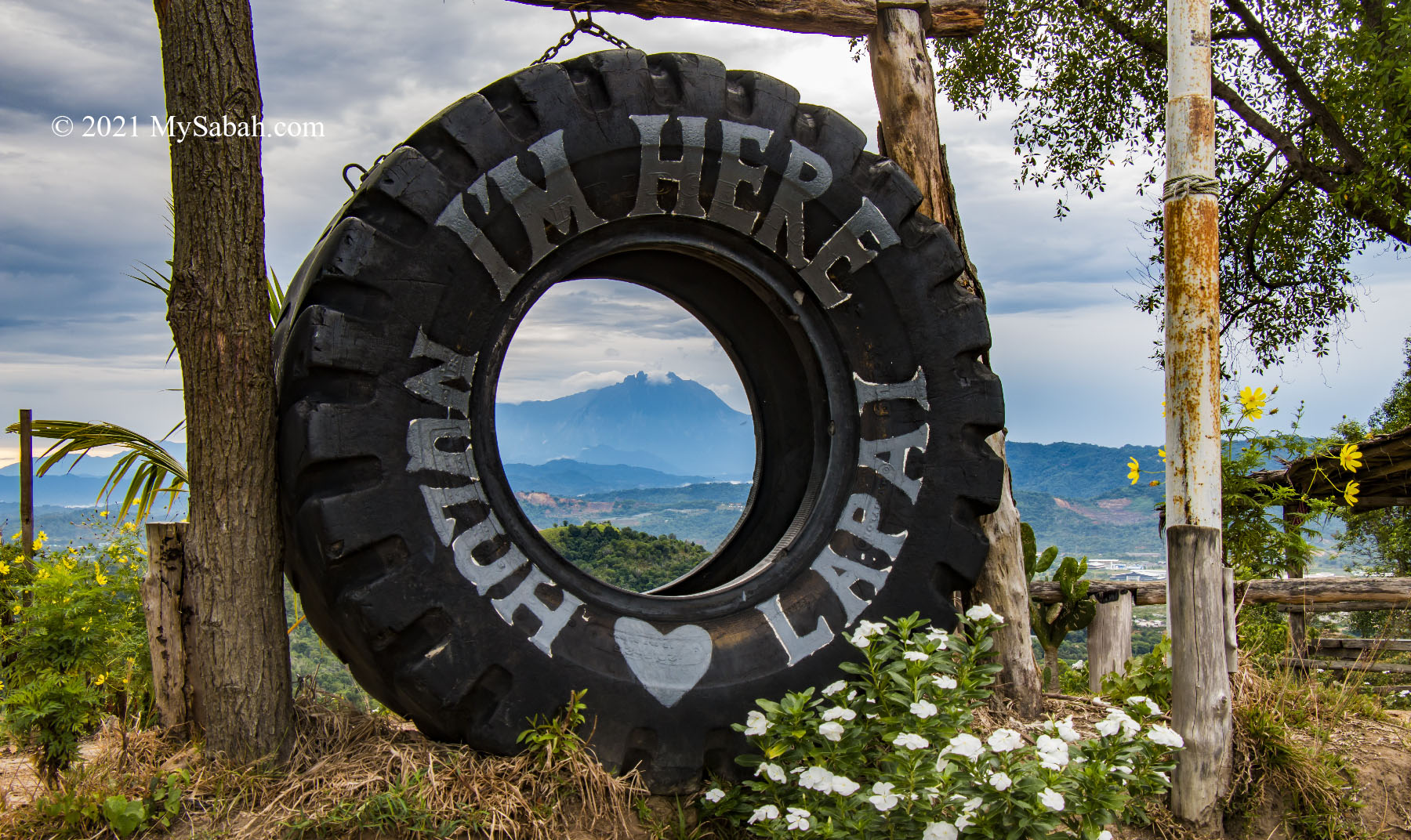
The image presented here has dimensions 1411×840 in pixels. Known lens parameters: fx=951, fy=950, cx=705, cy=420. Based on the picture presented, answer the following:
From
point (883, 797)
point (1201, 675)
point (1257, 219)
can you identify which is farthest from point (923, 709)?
point (1257, 219)

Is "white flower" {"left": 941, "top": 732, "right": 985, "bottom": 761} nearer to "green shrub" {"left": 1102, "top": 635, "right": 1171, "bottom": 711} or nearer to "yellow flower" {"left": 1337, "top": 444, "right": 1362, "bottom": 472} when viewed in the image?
"green shrub" {"left": 1102, "top": 635, "right": 1171, "bottom": 711}

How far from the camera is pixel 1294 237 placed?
998 cm

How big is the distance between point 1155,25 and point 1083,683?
7.17 m

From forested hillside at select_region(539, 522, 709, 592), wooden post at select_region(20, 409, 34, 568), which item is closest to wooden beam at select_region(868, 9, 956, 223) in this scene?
forested hillside at select_region(539, 522, 709, 592)

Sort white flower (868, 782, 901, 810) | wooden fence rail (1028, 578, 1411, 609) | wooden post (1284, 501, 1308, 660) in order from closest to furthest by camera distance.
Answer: white flower (868, 782, 901, 810) < wooden fence rail (1028, 578, 1411, 609) < wooden post (1284, 501, 1308, 660)

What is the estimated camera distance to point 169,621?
3021 mm

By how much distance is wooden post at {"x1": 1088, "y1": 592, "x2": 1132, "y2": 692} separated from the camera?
5.12 m

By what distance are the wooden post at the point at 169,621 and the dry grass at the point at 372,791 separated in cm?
10

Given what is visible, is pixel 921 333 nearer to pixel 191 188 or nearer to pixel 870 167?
pixel 870 167

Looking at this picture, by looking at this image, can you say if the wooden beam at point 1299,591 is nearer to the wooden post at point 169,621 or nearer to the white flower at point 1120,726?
the white flower at point 1120,726

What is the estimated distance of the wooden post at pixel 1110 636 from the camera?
5.12 m

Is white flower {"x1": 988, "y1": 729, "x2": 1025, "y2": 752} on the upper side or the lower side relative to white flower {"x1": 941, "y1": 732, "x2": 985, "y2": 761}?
lower

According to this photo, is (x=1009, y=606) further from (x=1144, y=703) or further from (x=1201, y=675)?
(x=1144, y=703)

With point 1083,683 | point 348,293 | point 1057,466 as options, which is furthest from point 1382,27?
point 1057,466
